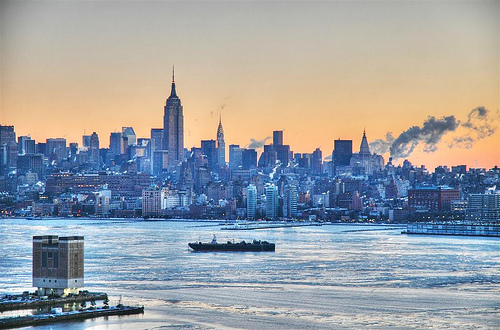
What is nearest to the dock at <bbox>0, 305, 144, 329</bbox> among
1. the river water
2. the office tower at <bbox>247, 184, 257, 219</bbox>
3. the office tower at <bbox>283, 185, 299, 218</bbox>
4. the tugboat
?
the river water

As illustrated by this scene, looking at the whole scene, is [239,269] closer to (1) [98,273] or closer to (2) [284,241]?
(1) [98,273]

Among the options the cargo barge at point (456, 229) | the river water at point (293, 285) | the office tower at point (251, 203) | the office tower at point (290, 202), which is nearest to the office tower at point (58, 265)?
the river water at point (293, 285)

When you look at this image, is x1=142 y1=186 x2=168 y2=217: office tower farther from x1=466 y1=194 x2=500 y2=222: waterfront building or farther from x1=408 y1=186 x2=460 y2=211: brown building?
x1=466 y1=194 x2=500 y2=222: waterfront building

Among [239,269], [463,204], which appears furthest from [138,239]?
[463,204]

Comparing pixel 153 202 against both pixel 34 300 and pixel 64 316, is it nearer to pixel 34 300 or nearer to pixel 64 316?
pixel 34 300

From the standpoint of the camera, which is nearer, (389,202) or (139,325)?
(139,325)

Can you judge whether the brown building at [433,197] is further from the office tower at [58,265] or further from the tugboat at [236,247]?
the office tower at [58,265]
